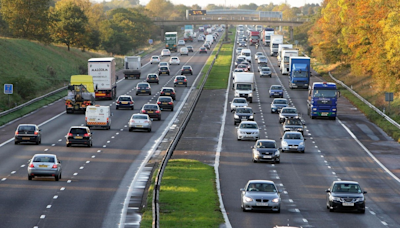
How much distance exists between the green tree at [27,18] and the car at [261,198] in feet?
297

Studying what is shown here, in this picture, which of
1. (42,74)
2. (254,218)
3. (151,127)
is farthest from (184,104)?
(254,218)

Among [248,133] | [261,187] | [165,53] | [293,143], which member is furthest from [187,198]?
[165,53]

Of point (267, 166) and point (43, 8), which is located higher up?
point (43, 8)

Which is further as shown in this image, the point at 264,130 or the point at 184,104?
the point at 184,104

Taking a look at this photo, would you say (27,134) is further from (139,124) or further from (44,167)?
(44,167)

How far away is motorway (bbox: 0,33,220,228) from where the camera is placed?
96.3 feet

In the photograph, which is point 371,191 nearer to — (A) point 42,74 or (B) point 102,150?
(B) point 102,150

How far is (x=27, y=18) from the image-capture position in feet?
390

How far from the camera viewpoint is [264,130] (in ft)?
202

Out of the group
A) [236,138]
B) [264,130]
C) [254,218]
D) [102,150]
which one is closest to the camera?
[254,218]

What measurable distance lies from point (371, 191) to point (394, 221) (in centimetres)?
758

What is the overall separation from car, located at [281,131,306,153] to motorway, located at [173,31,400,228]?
0.52 m

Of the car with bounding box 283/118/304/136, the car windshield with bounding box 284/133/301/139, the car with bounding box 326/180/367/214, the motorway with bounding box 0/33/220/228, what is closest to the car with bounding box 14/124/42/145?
the motorway with bounding box 0/33/220/228

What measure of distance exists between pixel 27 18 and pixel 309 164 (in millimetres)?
82331
